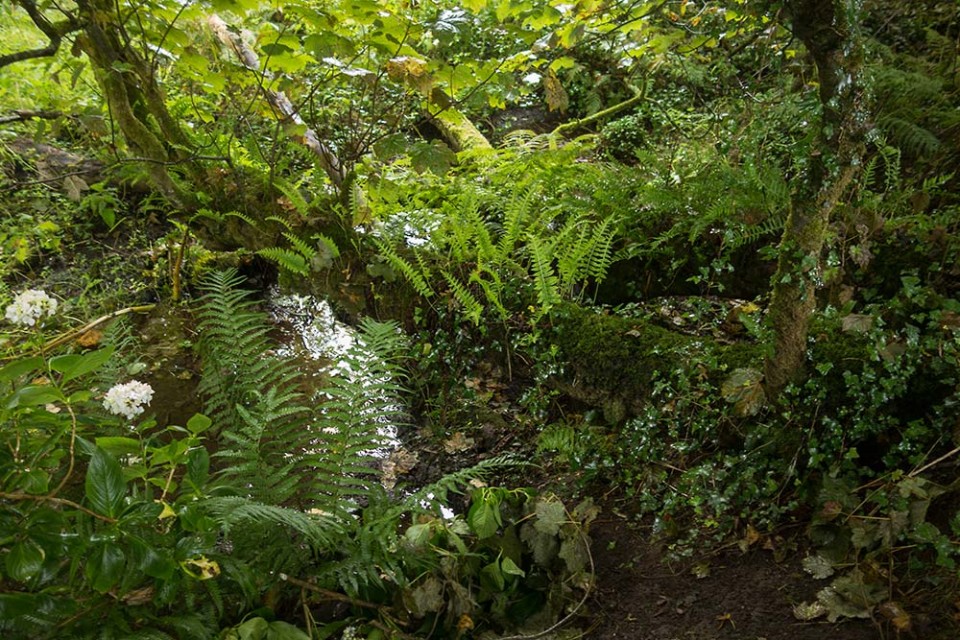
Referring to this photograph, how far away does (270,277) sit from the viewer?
17.4ft

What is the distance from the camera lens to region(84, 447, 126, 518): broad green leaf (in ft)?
5.19

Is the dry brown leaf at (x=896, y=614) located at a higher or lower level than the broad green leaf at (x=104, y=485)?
lower

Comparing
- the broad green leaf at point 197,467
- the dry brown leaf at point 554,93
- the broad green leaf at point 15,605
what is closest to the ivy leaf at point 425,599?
the broad green leaf at point 197,467

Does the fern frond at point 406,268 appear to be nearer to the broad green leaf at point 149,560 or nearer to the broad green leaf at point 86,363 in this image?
the broad green leaf at point 86,363

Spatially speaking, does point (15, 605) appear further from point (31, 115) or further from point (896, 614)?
point (31, 115)

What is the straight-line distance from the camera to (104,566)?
5.06ft

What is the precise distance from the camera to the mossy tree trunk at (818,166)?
6.13ft

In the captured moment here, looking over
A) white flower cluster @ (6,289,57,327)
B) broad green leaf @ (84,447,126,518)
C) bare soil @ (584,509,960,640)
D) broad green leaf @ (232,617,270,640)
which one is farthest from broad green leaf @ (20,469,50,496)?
bare soil @ (584,509,960,640)

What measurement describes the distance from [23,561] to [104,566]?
18 centimetres

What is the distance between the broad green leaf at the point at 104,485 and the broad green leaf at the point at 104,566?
0.08 meters

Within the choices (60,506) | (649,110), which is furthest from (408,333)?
(649,110)

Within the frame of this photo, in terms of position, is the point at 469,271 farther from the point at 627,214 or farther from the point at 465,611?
the point at 465,611

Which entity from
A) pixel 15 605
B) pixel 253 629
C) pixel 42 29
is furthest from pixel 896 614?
pixel 42 29

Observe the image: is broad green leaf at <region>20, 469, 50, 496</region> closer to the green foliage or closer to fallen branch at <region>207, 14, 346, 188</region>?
the green foliage
